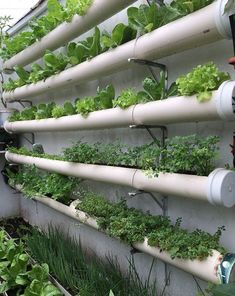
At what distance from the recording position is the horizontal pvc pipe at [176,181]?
143 cm

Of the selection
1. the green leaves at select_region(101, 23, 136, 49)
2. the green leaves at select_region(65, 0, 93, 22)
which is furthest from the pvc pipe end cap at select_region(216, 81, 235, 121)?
the green leaves at select_region(65, 0, 93, 22)

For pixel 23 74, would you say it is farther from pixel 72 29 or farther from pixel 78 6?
pixel 78 6

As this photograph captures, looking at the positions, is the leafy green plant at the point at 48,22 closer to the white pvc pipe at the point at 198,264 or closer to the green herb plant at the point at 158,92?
the green herb plant at the point at 158,92

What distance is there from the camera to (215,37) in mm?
1482

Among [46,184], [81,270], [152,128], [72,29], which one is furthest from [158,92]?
[46,184]

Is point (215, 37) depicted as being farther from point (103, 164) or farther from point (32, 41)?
point (32, 41)

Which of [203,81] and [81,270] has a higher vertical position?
[203,81]

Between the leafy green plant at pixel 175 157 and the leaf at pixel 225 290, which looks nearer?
the leaf at pixel 225 290

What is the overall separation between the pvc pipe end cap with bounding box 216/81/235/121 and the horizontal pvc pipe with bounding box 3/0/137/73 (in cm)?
91

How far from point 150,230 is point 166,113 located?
0.71 m

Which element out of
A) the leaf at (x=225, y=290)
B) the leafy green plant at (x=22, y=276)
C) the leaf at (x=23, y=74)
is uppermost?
the leaf at (x=23, y=74)

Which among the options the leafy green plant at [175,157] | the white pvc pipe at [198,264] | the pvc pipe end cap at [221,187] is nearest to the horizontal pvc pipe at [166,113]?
the leafy green plant at [175,157]

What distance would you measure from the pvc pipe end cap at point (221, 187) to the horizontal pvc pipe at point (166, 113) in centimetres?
24

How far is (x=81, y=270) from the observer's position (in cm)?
255
